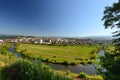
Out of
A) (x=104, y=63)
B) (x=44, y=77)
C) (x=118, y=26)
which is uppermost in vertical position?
(x=118, y=26)

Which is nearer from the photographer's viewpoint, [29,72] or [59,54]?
[29,72]

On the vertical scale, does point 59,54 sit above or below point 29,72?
below

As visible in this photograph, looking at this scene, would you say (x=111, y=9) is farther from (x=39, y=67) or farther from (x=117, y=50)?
(x=39, y=67)

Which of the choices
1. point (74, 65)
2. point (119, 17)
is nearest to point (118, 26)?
point (119, 17)

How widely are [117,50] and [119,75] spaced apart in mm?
10715

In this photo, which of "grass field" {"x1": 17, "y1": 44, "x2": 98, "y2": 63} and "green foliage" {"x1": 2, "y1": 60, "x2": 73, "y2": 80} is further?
"grass field" {"x1": 17, "y1": 44, "x2": 98, "y2": 63}

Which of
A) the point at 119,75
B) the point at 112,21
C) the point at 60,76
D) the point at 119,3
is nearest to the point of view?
the point at 119,75

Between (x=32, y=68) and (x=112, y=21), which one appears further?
(x=112, y=21)

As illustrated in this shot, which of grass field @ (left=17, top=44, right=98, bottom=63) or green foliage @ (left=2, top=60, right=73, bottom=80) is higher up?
green foliage @ (left=2, top=60, right=73, bottom=80)

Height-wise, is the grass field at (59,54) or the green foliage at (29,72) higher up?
the green foliage at (29,72)

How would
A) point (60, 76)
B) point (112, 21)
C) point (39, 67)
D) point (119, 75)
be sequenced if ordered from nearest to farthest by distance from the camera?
1. point (119, 75)
2. point (60, 76)
3. point (39, 67)
4. point (112, 21)

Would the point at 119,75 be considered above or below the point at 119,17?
below

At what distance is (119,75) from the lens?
40.9ft

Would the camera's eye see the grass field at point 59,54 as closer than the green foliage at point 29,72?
No
